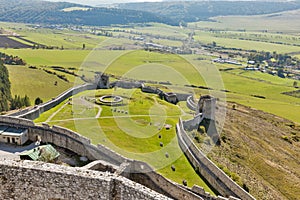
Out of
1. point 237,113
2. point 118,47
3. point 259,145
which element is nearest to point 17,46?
point 118,47

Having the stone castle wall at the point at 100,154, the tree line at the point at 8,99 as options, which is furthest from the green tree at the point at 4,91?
the stone castle wall at the point at 100,154

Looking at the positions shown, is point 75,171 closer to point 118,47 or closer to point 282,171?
point 282,171

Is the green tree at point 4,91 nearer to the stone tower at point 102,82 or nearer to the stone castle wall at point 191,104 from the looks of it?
the stone tower at point 102,82

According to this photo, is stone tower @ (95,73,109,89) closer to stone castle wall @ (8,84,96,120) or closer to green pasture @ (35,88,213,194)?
stone castle wall @ (8,84,96,120)

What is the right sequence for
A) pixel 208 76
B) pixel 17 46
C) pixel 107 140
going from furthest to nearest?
pixel 17 46, pixel 208 76, pixel 107 140

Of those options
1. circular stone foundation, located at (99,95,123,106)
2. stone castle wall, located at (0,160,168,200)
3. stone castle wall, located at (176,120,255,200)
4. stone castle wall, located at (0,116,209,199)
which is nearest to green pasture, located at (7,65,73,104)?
circular stone foundation, located at (99,95,123,106)

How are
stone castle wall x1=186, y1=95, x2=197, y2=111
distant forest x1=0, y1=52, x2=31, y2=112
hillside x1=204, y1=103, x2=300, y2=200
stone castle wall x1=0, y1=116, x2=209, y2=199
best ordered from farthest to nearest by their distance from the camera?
distant forest x1=0, y1=52, x2=31, y2=112
stone castle wall x1=186, y1=95, x2=197, y2=111
hillside x1=204, y1=103, x2=300, y2=200
stone castle wall x1=0, y1=116, x2=209, y2=199

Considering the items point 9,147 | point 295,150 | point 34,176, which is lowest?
point 295,150
